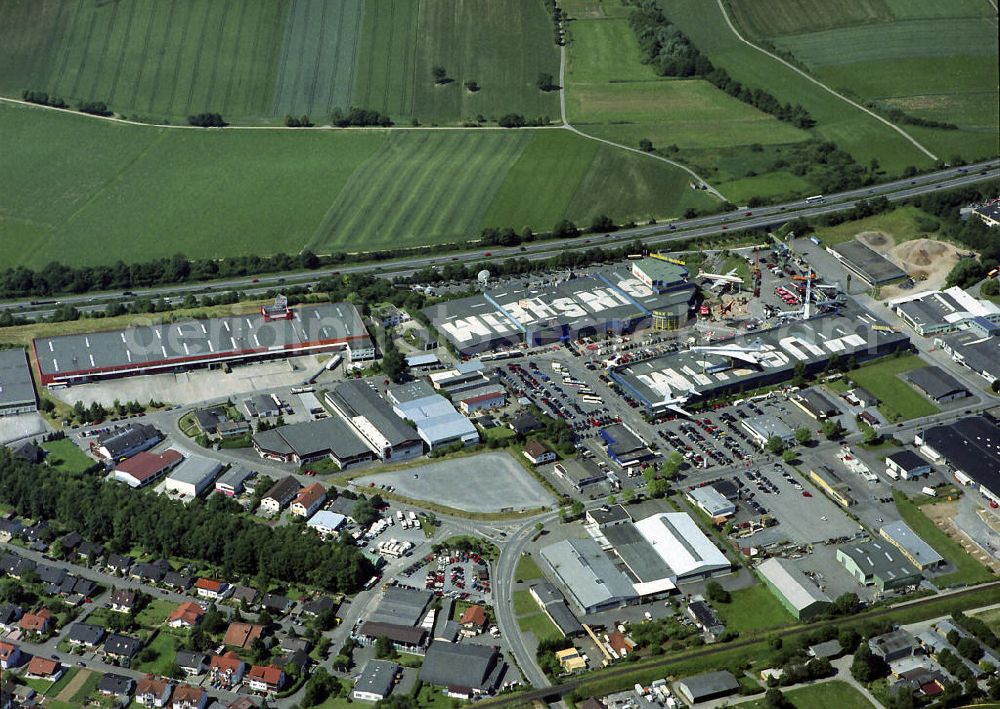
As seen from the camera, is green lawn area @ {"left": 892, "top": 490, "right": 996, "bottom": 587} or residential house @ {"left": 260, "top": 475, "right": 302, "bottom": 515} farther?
residential house @ {"left": 260, "top": 475, "right": 302, "bottom": 515}

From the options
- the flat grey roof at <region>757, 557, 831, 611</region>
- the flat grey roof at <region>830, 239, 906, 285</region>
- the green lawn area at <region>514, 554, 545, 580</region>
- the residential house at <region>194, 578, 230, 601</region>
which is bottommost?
the residential house at <region>194, 578, 230, 601</region>

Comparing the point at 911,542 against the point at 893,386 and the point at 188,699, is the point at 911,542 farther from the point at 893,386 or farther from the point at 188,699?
the point at 188,699

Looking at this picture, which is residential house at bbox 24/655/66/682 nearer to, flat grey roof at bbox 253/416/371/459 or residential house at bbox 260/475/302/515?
residential house at bbox 260/475/302/515

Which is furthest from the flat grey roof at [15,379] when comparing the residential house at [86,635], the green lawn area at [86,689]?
the green lawn area at [86,689]

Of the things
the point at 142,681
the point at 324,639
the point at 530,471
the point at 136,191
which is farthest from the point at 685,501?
the point at 136,191

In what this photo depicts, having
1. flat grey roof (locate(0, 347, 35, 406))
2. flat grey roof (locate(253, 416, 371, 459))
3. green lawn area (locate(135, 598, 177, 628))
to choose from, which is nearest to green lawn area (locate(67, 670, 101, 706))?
green lawn area (locate(135, 598, 177, 628))

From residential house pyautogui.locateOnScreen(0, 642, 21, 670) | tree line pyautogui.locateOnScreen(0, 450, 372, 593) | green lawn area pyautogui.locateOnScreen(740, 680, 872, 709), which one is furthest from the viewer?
tree line pyautogui.locateOnScreen(0, 450, 372, 593)
